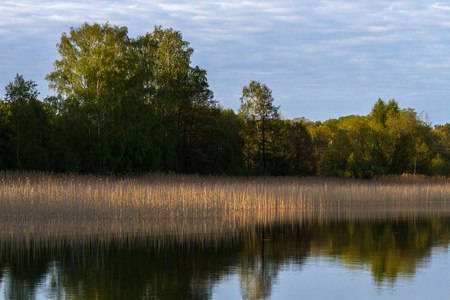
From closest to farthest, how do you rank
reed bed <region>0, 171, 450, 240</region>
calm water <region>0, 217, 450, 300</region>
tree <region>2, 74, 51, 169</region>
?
calm water <region>0, 217, 450, 300</region> → reed bed <region>0, 171, 450, 240</region> → tree <region>2, 74, 51, 169</region>

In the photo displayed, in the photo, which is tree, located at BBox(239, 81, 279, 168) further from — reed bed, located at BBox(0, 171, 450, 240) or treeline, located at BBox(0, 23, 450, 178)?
reed bed, located at BBox(0, 171, 450, 240)

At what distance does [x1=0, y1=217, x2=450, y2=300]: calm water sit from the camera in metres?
9.90

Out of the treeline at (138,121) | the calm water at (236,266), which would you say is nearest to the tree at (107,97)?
the treeline at (138,121)

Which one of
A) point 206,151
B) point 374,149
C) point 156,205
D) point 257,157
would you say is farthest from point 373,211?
point 374,149

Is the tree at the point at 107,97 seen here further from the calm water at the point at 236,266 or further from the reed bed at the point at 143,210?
the calm water at the point at 236,266

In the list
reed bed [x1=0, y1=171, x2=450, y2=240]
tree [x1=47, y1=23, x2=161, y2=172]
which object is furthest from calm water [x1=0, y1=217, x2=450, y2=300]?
tree [x1=47, y1=23, x2=161, y2=172]

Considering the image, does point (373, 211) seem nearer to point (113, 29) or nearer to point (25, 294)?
point (25, 294)

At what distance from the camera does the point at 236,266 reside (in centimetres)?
1245

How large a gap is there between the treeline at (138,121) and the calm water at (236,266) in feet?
77.4

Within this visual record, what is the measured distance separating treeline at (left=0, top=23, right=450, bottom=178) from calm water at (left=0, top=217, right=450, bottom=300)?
77.4 feet

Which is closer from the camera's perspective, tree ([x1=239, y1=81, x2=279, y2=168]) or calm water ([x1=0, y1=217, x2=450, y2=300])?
calm water ([x1=0, y1=217, x2=450, y2=300])

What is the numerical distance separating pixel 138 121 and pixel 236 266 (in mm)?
30447

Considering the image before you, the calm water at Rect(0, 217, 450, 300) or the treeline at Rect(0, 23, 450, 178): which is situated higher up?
the treeline at Rect(0, 23, 450, 178)

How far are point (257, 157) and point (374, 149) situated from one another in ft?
51.4
